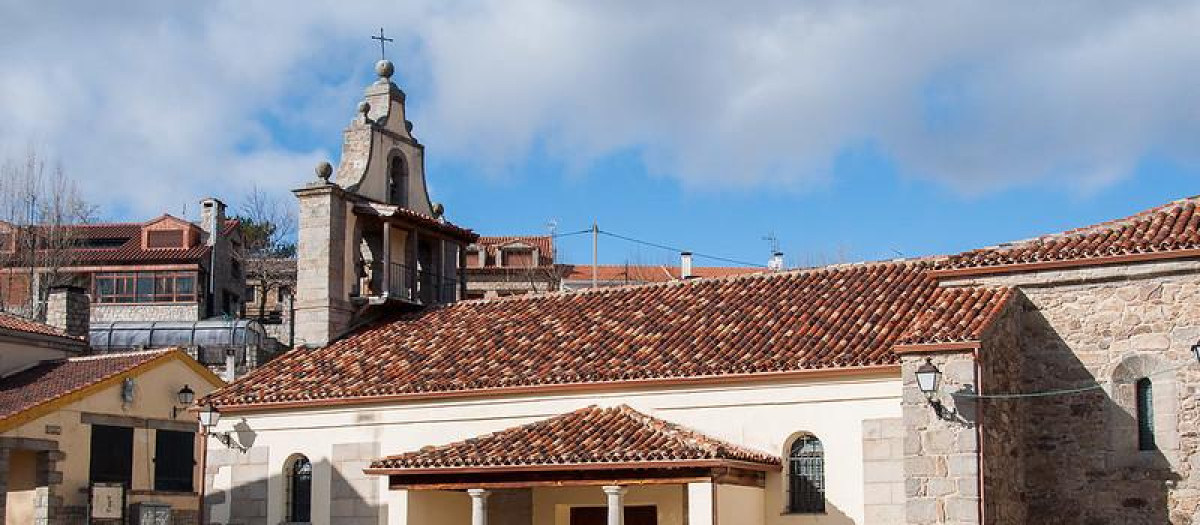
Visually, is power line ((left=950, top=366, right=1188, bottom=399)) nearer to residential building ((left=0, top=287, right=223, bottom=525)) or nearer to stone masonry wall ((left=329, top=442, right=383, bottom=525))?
→ stone masonry wall ((left=329, top=442, right=383, bottom=525))


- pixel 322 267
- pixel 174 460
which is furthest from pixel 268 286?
pixel 322 267

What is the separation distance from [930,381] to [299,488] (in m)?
12.3

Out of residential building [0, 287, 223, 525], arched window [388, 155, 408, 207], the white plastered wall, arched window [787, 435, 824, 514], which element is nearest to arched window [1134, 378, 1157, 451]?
the white plastered wall

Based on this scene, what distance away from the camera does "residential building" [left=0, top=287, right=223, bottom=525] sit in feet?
98.4

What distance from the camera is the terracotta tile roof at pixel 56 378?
30.1 metres

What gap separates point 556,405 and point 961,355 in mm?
7070

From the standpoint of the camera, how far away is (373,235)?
30.5 meters

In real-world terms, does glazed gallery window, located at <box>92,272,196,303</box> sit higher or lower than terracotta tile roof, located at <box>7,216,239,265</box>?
lower

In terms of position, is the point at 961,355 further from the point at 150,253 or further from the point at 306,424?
the point at 150,253

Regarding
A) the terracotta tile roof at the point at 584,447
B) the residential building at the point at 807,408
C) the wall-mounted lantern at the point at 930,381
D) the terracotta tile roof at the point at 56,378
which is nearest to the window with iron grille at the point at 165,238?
the terracotta tile roof at the point at 56,378

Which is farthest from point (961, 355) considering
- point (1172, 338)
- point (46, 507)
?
point (46, 507)

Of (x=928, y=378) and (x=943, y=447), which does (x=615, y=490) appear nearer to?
(x=943, y=447)

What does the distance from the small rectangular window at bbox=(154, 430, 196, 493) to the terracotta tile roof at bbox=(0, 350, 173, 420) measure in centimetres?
198

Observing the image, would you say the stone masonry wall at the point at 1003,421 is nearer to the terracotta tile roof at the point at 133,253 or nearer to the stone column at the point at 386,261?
the stone column at the point at 386,261
